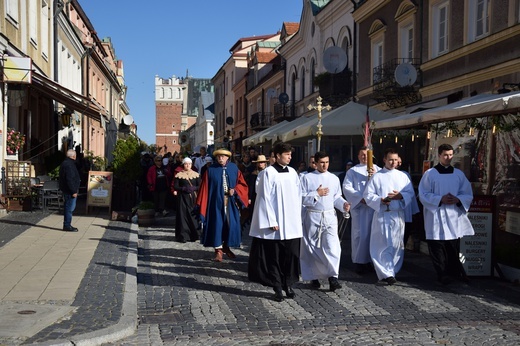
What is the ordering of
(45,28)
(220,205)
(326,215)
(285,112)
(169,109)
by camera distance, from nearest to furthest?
1. (326,215)
2. (220,205)
3. (45,28)
4. (285,112)
5. (169,109)

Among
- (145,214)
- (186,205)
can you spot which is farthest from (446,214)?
(145,214)

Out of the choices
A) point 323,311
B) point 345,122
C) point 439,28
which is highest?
point 439,28

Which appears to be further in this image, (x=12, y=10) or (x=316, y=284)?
(x=12, y=10)

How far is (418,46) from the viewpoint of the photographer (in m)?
19.4

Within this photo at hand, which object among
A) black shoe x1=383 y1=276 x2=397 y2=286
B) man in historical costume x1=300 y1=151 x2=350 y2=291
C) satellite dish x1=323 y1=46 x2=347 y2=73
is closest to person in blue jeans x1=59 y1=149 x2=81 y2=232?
man in historical costume x1=300 y1=151 x2=350 y2=291

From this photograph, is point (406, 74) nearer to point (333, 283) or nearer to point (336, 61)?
point (336, 61)

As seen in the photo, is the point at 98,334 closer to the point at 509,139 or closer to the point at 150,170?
the point at 509,139

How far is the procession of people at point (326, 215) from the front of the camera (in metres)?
7.59

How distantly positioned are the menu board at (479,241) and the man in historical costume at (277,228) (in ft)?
8.82

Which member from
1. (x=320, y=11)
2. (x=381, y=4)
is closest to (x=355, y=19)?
(x=381, y=4)

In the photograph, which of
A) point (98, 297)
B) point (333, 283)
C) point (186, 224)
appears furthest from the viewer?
point (186, 224)

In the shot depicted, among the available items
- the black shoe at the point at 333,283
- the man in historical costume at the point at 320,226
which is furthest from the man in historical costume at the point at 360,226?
the black shoe at the point at 333,283

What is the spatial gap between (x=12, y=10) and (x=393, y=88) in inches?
423

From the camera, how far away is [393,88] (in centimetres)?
1956
